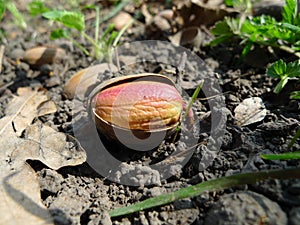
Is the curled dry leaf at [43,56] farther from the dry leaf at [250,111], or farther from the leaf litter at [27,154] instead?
the dry leaf at [250,111]

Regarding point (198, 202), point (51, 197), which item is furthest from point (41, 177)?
point (198, 202)

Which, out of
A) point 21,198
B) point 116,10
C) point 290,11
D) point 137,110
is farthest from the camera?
point 116,10

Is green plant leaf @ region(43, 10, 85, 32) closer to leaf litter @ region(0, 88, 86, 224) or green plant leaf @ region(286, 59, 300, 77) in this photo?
leaf litter @ region(0, 88, 86, 224)

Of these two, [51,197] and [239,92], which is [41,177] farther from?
[239,92]

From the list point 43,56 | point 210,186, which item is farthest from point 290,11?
point 43,56

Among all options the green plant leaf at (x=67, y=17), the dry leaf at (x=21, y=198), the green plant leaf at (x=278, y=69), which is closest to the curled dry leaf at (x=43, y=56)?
the green plant leaf at (x=67, y=17)

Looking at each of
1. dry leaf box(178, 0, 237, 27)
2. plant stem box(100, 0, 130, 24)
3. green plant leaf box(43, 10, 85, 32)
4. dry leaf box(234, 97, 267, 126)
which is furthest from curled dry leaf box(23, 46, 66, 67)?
dry leaf box(234, 97, 267, 126)

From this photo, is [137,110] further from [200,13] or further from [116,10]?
[116,10]
